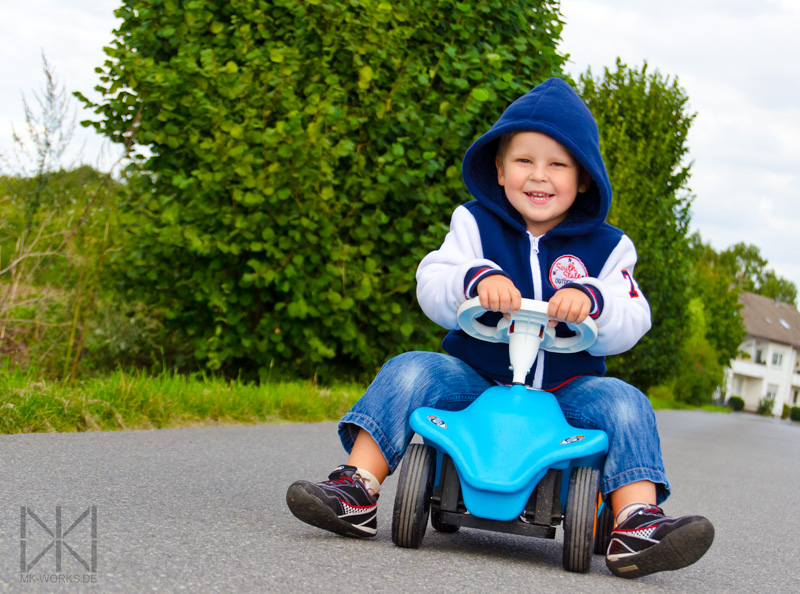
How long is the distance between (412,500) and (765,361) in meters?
67.2

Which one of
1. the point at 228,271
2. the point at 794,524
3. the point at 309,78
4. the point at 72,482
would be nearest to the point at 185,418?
the point at 228,271

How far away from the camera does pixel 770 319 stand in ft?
214

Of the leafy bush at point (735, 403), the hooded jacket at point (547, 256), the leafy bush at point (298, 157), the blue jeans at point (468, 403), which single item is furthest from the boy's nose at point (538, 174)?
the leafy bush at point (735, 403)

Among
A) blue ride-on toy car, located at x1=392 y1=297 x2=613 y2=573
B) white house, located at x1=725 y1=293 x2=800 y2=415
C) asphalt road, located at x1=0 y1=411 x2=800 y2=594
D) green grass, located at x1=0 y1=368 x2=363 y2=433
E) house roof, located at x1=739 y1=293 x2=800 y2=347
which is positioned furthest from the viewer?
white house, located at x1=725 y1=293 x2=800 y2=415

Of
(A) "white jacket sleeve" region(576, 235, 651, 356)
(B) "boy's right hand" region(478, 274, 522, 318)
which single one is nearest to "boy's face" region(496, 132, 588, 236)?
(A) "white jacket sleeve" region(576, 235, 651, 356)

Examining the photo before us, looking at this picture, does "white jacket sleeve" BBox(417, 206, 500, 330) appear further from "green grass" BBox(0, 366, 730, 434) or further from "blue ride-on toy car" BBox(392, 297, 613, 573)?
"green grass" BBox(0, 366, 730, 434)

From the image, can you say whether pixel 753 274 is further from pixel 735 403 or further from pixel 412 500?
pixel 412 500

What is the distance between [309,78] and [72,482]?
12.9ft

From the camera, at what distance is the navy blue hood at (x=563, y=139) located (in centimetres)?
272

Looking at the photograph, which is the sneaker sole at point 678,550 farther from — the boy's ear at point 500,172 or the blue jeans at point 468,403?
the boy's ear at point 500,172

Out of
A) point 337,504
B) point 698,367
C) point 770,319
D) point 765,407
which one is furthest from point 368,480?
point 770,319

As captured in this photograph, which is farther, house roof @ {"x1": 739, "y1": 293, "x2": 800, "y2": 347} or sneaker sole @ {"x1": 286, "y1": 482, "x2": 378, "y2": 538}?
house roof @ {"x1": 739, "y1": 293, "x2": 800, "y2": 347}

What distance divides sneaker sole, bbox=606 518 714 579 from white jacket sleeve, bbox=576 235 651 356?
584mm

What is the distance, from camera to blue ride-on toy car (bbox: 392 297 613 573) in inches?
87.0
